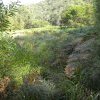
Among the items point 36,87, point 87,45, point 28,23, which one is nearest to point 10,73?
point 36,87

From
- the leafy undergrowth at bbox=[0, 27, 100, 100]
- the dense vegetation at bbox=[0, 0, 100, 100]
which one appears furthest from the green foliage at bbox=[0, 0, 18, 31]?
the leafy undergrowth at bbox=[0, 27, 100, 100]

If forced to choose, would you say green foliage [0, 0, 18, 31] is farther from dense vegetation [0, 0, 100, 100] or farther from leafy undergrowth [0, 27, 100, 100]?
leafy undergrowth [0, 27, 100, 100]

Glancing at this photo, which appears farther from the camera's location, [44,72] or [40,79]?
[44,72]

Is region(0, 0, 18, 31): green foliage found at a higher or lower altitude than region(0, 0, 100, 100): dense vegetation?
higher

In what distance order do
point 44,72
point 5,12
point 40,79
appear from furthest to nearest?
point 44,72 < point 40,79 < point 5,12

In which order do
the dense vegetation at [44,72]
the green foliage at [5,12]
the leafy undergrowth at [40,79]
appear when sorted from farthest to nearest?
the leafy undergrowth at [40,79]
the dense vegetation at [44,72]
the green foliage at [5,12]

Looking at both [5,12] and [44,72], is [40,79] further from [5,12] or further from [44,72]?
[5,12]

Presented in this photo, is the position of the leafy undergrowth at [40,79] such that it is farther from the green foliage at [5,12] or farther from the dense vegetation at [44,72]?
the green foliage at [5,12]

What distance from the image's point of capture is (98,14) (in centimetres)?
968

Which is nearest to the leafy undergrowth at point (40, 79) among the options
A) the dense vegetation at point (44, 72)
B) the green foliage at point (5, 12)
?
the dense vegetation at point (44, 72)

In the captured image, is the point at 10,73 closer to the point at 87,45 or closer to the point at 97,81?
the point at 97,81

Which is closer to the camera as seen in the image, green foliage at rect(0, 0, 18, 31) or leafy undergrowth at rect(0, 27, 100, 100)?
green foliage at rect(0, 0, 18, 31)

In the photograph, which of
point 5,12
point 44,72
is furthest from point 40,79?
point 5,12

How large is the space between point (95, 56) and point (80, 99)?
2.60 meters
